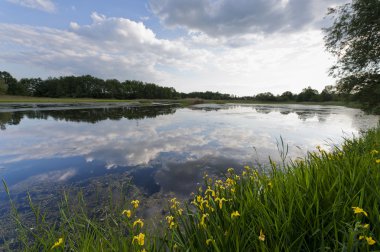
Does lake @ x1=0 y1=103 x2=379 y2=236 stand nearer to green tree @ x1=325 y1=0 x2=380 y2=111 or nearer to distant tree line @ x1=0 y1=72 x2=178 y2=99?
green tree @ x1=325 y1=0 x2=380 y2=111

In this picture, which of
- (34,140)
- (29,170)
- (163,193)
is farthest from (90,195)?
(34,140)

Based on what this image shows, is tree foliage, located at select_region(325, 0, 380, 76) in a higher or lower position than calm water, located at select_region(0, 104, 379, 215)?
higher

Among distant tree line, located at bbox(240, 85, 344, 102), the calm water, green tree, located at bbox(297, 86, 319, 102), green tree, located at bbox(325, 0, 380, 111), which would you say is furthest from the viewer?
green tree, located at bbox(297, 86, 319, 102)

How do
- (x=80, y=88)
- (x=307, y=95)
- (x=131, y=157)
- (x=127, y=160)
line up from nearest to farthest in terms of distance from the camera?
(x=127, y=160)
(x=131, y=157)
(x=307, y=95)
(x=80, y=88)

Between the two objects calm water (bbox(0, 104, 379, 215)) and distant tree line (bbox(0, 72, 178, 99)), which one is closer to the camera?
calm water (bbox(0, 104, 379, 215))

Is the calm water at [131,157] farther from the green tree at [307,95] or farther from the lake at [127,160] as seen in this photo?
the green tree at [307,95]

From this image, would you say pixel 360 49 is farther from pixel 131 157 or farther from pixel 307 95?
pixel 307 95

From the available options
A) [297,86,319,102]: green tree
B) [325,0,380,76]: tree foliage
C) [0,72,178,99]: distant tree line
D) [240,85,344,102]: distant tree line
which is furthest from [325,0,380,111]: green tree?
[0,72,178,99]: distant tree line

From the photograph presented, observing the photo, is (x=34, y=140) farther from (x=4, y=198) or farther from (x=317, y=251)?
(x=317, y=251)

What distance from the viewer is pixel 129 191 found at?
5855mm

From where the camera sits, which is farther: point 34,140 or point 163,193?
point 34,140

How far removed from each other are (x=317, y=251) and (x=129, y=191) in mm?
4907

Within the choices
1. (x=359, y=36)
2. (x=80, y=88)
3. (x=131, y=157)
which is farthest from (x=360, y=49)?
(x=80, y=88)

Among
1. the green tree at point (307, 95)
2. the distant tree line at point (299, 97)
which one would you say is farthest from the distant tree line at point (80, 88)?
the green tree at point (307, 95)
